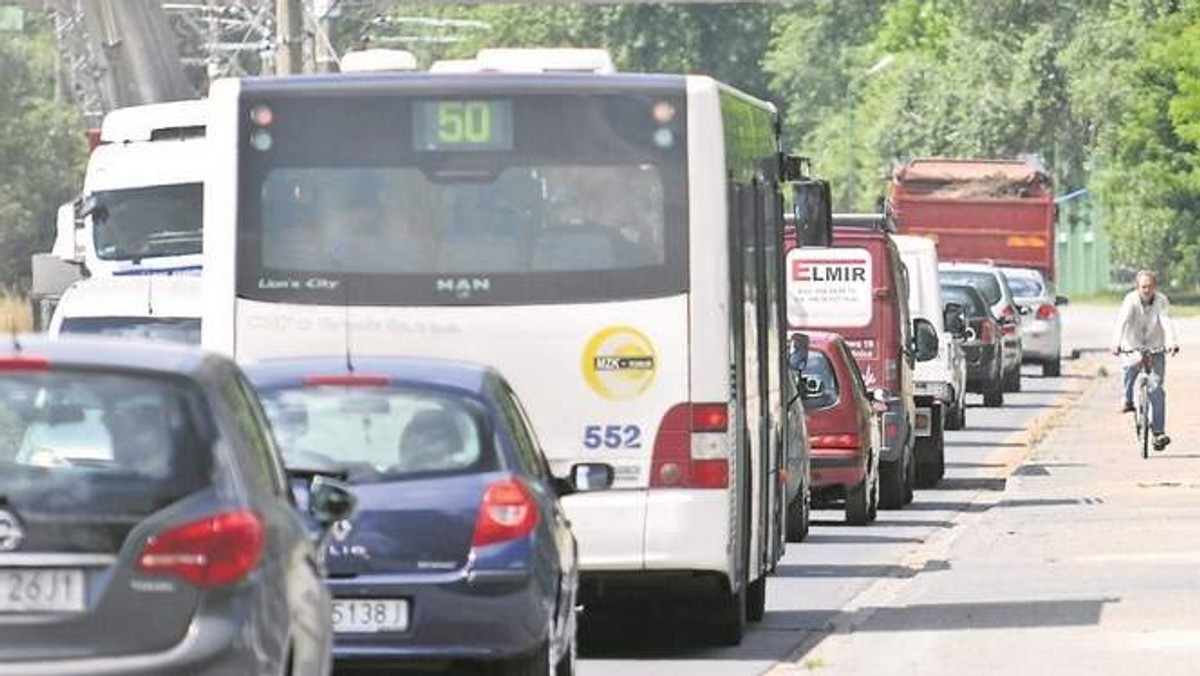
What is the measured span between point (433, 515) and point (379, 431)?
509 millimetres

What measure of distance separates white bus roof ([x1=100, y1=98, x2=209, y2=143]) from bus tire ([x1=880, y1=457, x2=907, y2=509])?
853 centimetres

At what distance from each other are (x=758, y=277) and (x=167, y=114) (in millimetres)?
17404

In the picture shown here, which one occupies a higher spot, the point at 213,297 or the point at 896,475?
the point at 213,297

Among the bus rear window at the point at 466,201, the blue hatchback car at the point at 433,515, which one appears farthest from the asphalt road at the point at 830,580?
the blue hatchback car at the point at 433,515

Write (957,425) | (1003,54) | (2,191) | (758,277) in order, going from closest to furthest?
(758,277) → (957,425) → (2,191) → (1003,54)

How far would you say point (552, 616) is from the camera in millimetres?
13617

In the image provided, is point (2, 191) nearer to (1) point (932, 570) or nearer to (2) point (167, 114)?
(2) point (167, 114)

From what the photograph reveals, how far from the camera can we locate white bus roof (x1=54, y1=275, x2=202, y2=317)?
2541cm

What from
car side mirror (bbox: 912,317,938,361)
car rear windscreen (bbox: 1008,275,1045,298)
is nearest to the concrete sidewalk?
car side mirror (bbox: 912,317,938,361)

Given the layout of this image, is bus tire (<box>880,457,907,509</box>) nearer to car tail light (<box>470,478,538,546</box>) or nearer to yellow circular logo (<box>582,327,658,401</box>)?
yellow circular logo (<box>582,327,658,401</box>)

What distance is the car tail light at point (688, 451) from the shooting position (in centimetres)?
1669

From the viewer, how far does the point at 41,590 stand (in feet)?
32.7

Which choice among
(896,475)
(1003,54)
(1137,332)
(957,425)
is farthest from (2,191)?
(896,475)

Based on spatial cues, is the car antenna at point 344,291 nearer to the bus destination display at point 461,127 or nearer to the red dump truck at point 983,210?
the bus destination display at point 461,127
